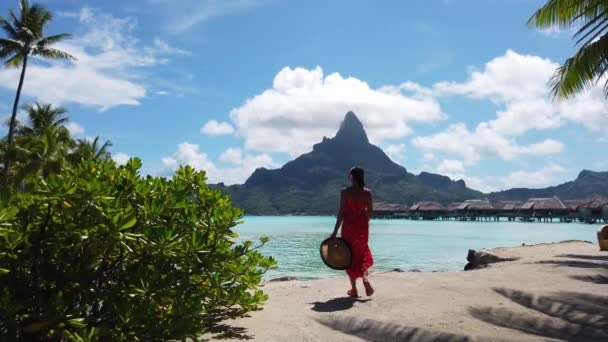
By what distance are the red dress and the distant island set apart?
110744 millimetres

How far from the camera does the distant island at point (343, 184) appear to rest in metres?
125

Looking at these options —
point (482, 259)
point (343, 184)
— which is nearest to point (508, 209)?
point (482, 259)

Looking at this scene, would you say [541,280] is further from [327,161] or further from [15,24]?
[327,161]

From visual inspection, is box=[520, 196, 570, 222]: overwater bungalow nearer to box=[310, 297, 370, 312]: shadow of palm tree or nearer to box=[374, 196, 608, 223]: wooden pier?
box=[374, 196, 608, 223]: wooden pier

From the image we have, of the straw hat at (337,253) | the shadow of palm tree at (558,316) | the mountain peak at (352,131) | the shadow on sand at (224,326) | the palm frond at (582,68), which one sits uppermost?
the mountain peak at (352,131)

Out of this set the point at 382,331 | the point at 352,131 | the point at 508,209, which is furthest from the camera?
the point at 352,131

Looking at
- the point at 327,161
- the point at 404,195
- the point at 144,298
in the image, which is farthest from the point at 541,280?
the point at 327,161

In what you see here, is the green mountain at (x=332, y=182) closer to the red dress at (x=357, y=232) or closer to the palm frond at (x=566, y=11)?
the palm frond at (x=566, y=11)

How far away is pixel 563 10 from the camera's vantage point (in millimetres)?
8922

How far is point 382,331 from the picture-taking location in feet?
11.8

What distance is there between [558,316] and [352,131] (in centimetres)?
16854

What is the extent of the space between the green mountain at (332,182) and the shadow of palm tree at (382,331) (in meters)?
113

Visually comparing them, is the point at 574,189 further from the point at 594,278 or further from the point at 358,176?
the point at 358,176

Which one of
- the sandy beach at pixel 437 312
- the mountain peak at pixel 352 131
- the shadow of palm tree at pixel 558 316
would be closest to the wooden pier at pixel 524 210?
the sandy beach at pixel 437 312
